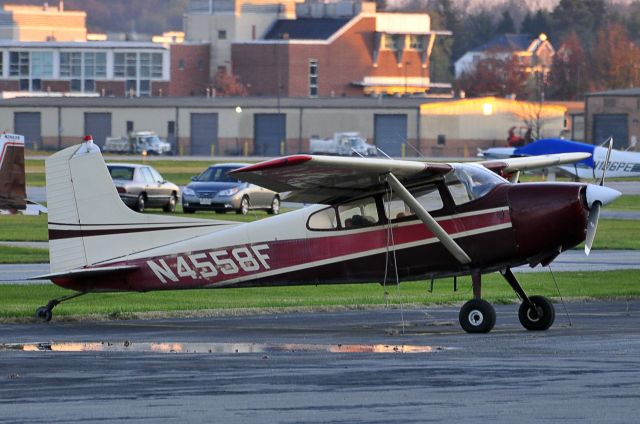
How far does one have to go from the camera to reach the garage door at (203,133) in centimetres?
10475

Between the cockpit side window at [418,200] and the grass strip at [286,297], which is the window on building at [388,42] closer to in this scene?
the grass strip at [286,297]

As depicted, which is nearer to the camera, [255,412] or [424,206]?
[255,412]

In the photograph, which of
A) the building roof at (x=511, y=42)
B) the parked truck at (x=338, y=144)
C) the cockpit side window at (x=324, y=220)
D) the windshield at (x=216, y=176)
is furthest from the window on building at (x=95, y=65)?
the cockpit side window at (x=324, y=220)

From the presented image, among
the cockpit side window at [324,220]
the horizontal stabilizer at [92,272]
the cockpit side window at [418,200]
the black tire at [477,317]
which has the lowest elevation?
the black tire at [477,317]

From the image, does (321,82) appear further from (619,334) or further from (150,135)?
(619,334)

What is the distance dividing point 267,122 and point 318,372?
92357mm

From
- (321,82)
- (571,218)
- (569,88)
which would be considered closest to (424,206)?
(571,218)

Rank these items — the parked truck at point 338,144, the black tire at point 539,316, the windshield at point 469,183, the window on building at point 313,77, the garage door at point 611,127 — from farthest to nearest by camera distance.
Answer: the window on building at point 313,77, the garage door at point 611,127, the parked truck at point 338,144, the black tire at point 539,316, the windshield at point 469,183

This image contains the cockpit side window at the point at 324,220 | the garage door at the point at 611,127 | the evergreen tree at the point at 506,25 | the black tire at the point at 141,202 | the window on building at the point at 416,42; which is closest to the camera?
the cockpit side window at the point at 324,220

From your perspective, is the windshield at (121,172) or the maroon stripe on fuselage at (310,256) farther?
the windshield at (121,172)

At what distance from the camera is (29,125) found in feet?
343

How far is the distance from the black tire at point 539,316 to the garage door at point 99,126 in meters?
90.2

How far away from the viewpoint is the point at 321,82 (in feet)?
427

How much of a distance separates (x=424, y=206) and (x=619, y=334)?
2649 millimetres
